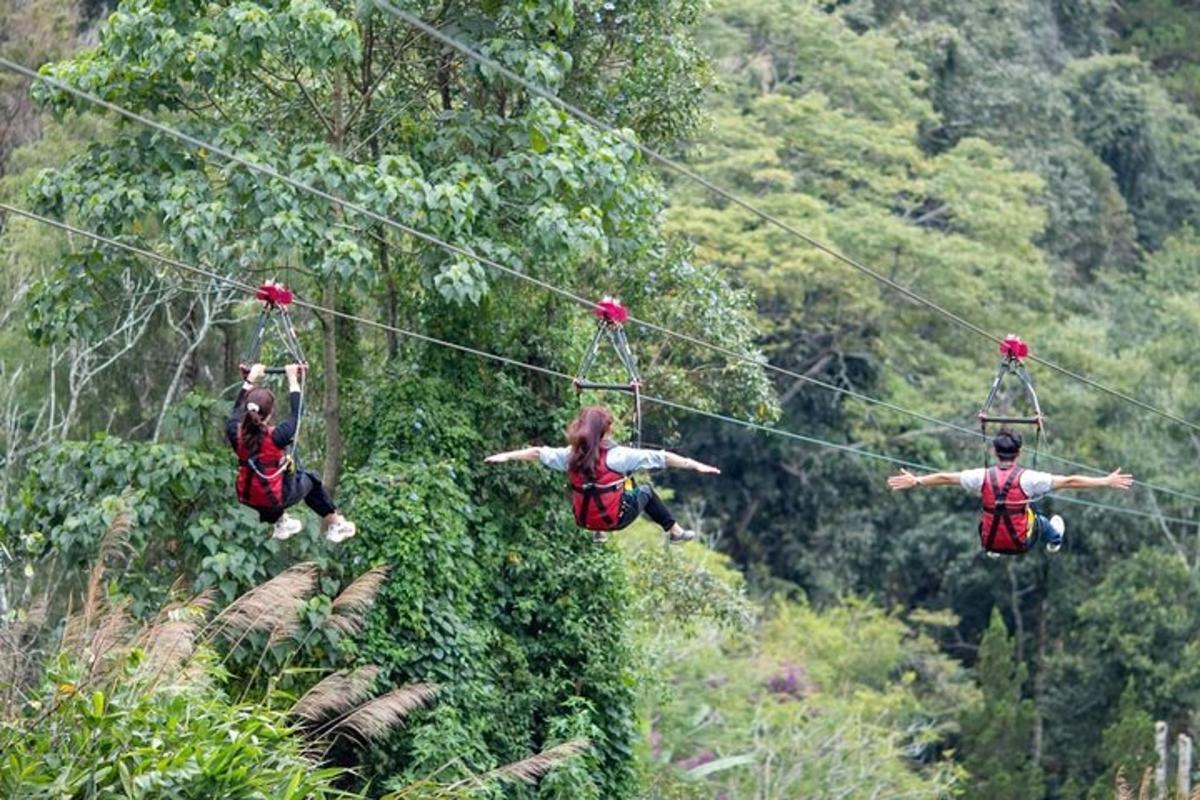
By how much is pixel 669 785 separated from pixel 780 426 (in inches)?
336

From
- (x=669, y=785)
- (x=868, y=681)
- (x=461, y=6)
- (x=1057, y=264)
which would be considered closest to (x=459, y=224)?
(x=461, y=6)

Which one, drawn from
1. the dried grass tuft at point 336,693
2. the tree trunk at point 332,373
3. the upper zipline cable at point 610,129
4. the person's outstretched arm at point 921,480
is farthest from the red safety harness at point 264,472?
the tree trunk at point 332,373

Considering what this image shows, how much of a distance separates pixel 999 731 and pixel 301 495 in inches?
572

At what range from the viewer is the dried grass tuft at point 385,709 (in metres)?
10.2

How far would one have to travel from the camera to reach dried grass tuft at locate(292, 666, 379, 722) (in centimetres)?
1014

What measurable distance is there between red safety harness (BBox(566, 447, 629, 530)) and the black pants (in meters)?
1.11

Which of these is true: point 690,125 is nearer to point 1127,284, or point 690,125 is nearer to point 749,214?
point 749,214

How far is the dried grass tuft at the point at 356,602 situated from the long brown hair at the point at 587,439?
2395 mm

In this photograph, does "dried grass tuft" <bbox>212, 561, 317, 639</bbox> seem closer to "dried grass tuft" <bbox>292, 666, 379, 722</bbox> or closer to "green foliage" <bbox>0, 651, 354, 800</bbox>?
"dried grass tuft" <bbox>292, 666, 379, 722</bbox>

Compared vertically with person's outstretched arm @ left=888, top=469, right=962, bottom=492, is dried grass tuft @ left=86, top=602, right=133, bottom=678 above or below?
below

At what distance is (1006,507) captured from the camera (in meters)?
8.90

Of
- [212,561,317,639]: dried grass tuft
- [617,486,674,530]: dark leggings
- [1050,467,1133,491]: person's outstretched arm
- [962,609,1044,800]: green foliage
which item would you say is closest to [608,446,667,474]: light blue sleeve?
[617,486,674,530]: dark leggings

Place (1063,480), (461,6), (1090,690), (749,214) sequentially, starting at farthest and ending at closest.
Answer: (749,214)
(1090,690)
(461,6)
(1063,480)

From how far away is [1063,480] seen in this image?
28.4ft
